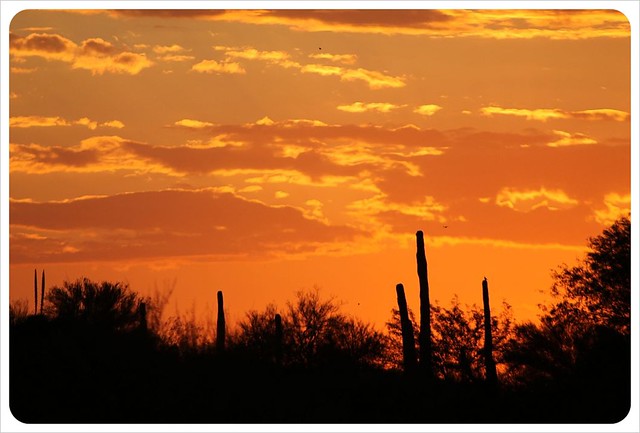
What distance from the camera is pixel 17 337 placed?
54.3 meters

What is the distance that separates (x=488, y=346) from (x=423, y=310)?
7840 mm

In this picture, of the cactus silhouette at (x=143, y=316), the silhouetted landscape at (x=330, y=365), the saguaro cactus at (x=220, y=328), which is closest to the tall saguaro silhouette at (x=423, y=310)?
the silhouetted landscape at (x=330, y=365)

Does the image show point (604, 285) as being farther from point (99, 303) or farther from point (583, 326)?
point (99, 303)

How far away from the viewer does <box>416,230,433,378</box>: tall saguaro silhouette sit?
2020 inches

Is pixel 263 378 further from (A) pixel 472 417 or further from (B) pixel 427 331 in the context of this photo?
(A) pixel 472 417

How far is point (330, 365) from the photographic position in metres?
58.1

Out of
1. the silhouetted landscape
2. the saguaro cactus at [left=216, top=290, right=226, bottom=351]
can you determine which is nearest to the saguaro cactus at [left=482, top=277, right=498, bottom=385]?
the silhouetted landscape

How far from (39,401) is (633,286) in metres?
18.7

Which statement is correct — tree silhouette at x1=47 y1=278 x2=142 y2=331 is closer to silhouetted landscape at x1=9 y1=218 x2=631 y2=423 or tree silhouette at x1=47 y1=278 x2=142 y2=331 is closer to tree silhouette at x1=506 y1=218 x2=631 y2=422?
silhouetted landscape at x1=9 y1=218 x2=631 y2=423

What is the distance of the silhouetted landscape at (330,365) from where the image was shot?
4341 centimetres

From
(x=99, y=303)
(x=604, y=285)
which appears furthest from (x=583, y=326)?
(x=99, y=303)

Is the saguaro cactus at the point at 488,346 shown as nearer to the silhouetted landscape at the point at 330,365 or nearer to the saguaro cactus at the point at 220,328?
the silhouetted landscape at the point at 330,365

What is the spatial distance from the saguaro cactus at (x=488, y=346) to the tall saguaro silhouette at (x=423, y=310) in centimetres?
476

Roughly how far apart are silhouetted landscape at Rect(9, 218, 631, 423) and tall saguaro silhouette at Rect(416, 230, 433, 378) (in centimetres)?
5
